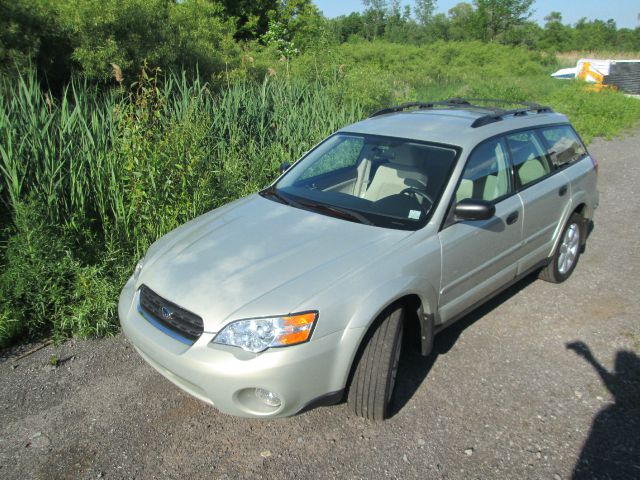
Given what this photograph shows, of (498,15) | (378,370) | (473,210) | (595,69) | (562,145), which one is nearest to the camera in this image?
(378,370)

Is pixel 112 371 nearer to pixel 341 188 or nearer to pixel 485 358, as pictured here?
pixel 341 188

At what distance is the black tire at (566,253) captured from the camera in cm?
478

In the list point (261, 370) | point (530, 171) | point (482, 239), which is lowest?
point (261, 370)

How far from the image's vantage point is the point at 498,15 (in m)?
52.8

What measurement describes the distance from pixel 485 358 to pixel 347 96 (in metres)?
5.95

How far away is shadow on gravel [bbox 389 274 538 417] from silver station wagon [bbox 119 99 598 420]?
295 mm

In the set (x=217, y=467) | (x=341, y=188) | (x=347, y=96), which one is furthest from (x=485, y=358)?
(x=347, y=96)

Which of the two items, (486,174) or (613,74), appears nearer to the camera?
(486,174)

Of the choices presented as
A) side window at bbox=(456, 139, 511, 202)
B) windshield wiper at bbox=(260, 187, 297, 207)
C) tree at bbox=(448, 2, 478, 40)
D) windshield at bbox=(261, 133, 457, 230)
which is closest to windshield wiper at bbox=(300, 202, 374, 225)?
windshield at bbox=(261, 133, 457, 230)

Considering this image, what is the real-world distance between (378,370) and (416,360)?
36.4 inches

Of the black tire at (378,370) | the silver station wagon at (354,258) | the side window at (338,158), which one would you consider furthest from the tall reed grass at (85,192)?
the black tire at (378,370)

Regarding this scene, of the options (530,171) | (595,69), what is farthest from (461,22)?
(530,171)

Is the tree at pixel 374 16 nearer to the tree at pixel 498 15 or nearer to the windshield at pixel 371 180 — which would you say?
the tree at pixel 498 15

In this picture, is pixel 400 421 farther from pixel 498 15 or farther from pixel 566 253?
pixel 498 15
